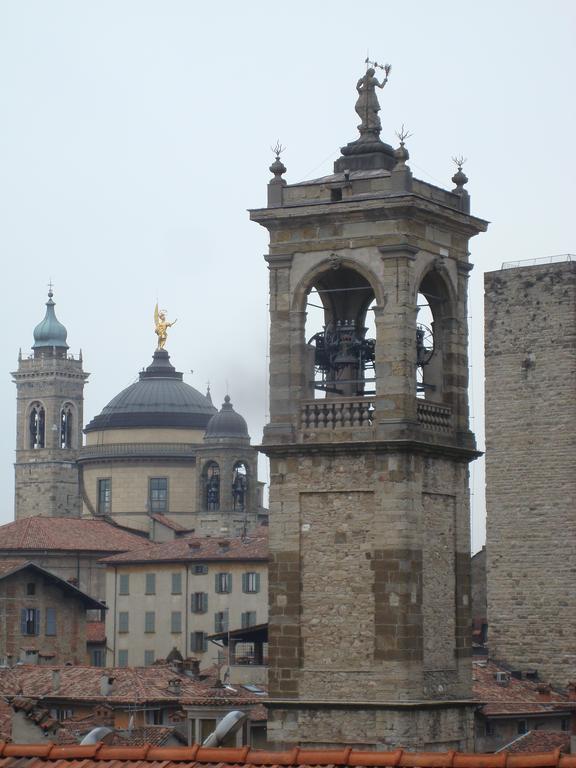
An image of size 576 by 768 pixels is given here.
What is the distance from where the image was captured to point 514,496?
236 ft

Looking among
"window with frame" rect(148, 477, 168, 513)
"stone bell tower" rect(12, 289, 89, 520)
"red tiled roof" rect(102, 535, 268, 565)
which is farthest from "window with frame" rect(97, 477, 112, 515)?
"stone bell tower" rect(12, 289, 89, 520)

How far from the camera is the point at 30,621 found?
9762 cm

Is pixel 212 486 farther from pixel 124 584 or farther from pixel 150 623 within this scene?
pixel 150 623

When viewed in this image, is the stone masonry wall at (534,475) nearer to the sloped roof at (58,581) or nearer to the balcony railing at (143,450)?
the sloped roof at (58,581)

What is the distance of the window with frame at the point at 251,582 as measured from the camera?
102 metres

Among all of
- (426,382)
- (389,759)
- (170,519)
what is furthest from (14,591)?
(389,759)

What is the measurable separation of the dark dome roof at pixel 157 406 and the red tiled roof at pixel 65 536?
37.8ft

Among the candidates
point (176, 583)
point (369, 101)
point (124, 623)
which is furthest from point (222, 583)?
point (369, 101)

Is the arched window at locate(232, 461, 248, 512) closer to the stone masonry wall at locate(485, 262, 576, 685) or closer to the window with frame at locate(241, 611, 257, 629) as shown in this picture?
the window with frame at locate(241, 611, 257, 629)

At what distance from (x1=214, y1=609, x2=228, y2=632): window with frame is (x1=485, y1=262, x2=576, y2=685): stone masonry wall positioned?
3056 cm

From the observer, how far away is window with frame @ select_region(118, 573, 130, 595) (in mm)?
105938

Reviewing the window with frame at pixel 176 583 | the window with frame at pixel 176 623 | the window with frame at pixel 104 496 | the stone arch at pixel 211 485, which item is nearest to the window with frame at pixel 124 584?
the window with frame at pixel 176 583

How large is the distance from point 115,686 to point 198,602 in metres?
36.1

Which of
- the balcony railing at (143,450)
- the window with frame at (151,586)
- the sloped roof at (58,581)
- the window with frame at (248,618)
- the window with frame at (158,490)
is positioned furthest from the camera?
the balcony railing at (143,450)
